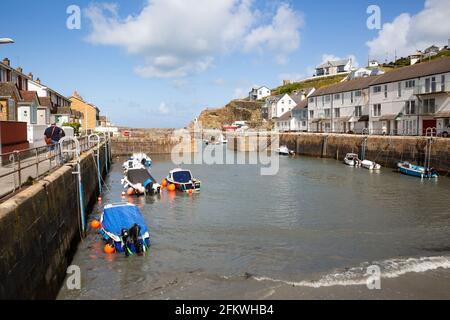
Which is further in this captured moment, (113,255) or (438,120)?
(438,120)

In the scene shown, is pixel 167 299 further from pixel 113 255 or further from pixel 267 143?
pixel 267 143

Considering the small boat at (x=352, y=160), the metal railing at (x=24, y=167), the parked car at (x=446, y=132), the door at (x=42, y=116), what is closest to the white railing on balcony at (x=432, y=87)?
the parked car at (x=446, y=132)

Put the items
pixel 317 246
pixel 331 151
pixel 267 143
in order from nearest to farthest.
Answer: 1. pixel 317 246
2. pixel 331 151
3. pixel 267 143

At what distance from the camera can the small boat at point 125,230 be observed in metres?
15.2

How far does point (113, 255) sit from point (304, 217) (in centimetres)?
1055

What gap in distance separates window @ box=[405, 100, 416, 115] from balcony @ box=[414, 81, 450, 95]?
1.50m

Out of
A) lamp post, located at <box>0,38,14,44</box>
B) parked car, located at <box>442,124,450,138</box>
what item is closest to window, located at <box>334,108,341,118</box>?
parked car, located at <box>442,124,450,138</box>

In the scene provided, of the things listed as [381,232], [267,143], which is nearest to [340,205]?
[381,232]

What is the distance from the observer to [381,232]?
61.0 feet

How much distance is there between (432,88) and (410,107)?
449 centimetres

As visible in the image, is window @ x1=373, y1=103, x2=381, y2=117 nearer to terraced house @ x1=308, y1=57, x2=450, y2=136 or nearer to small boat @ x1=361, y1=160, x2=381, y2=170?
terraced house @ x1=308, y1=57, x2=450, y2=136

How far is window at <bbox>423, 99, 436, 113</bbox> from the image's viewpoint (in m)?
45.2

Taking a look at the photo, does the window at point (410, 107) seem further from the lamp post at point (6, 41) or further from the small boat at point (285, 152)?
the lamp post at point (6, 41)
